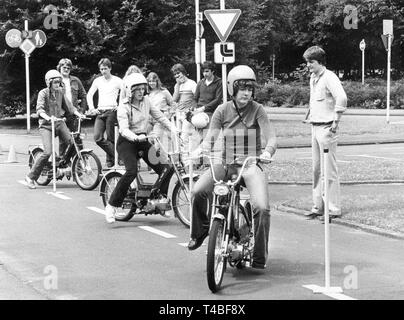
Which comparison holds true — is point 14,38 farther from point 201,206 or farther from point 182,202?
point 201,206

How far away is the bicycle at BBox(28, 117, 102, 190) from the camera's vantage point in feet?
46.6

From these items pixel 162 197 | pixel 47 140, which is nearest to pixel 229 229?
pixel 162 197

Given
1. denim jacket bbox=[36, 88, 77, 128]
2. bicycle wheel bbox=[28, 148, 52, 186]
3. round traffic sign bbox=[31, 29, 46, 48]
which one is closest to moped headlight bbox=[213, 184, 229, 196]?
denim jacket bbox=[36, 88, 77, 128]

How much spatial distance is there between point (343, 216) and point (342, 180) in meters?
3.48

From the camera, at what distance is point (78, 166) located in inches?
570

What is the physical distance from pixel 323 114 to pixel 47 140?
17.5 feet

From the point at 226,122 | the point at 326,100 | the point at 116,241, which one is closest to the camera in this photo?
the point at 226,122

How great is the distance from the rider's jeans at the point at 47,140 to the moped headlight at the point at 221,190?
7.35 meters

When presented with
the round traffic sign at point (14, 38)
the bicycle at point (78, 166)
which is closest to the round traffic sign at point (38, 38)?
the round traffic sign at point (14, 38)

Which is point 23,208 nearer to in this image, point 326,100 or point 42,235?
point 42,235

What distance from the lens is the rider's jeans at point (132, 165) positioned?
1057cm

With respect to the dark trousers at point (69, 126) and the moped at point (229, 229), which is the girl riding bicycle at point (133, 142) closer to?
the moped at point (229, 229)

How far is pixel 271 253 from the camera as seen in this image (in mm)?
9062
